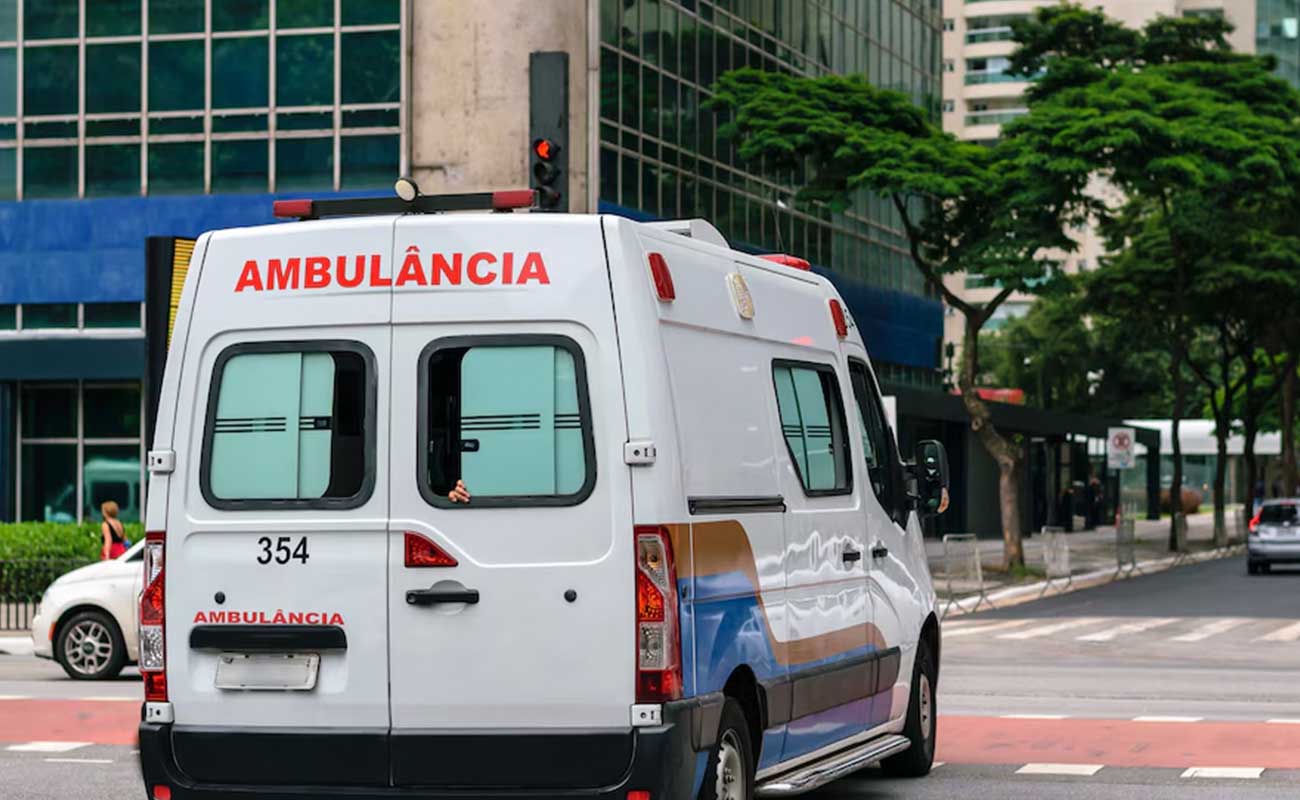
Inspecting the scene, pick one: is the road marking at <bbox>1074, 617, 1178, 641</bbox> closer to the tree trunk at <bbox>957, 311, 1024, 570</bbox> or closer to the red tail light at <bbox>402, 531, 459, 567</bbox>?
the tree trunk at <bbox>957, 311, 1024, 570</bbox>

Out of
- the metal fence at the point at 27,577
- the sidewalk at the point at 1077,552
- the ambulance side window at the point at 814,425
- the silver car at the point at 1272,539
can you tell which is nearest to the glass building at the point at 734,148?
the sidewalk at the point at 1077,552

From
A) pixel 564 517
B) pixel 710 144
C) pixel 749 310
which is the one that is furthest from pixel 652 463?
pixel 710 144

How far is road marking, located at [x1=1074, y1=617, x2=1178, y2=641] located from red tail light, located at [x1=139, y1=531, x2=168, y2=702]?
18062 mm

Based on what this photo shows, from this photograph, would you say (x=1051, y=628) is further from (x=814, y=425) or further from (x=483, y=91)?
(x=814, y=425)

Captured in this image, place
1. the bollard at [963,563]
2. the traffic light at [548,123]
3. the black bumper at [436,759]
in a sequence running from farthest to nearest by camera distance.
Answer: the bollard at [963,563], the traffic light at [548,123], the black bumper at [436,759]

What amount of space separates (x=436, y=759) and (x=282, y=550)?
101cm

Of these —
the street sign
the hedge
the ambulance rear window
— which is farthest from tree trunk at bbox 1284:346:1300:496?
the ambulance rear window

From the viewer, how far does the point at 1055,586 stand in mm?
37312

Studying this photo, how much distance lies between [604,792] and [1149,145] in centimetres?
3047

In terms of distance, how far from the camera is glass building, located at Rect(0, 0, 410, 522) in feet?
123

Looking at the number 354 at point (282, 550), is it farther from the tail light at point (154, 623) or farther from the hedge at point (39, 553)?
the hedge at point (39, 553)

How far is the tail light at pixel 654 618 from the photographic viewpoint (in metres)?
8.14

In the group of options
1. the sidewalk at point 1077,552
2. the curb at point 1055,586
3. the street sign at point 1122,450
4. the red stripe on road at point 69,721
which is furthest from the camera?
the street sign at point 1122,450

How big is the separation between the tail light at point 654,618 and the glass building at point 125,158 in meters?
29.7
